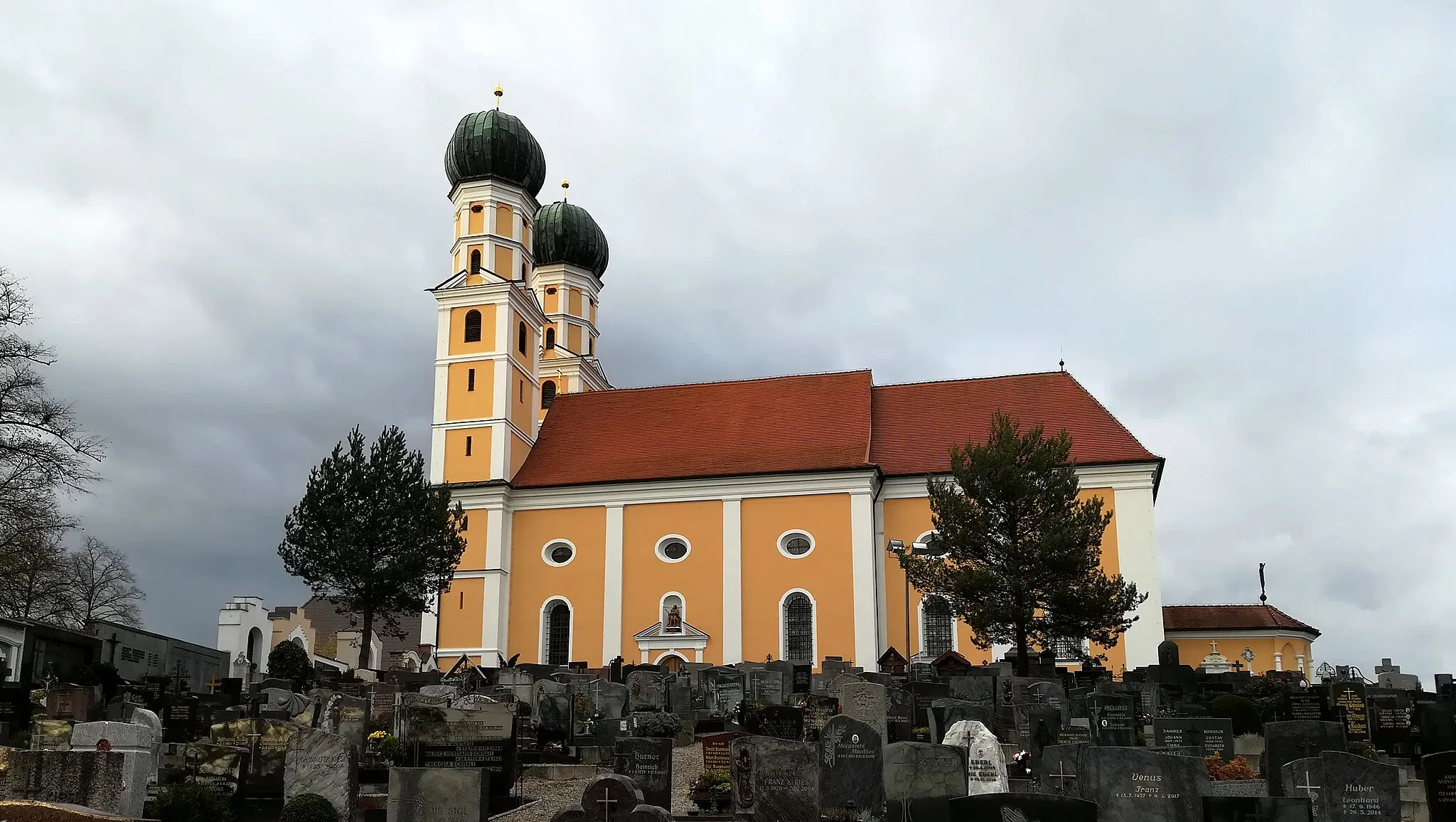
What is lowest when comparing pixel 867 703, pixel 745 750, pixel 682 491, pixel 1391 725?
pixel 745 750

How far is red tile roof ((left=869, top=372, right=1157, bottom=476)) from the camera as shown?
34.5 metres

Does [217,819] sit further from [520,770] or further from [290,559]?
[290,559]

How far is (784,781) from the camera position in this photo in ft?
39.2

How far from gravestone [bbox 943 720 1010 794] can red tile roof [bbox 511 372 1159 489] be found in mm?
22297

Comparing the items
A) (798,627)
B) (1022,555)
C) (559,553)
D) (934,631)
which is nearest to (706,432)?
(559,553)

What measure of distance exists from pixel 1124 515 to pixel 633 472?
13.6 meters

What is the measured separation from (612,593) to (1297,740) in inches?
937

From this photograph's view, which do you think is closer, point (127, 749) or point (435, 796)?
→ point (127, 749)

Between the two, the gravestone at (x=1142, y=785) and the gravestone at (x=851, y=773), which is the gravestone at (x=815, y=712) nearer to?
the gravestone at (x=851, y=773)

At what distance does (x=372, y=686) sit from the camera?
1995cm

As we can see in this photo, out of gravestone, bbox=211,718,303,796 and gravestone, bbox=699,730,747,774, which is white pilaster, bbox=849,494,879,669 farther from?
gravestone, bbox=211,718,303,796

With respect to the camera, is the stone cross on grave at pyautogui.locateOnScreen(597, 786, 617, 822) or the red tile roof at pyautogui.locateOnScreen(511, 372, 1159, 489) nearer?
the stone cross on grave at pyautogui.locateOnScreen(597, 786, 617, 822)

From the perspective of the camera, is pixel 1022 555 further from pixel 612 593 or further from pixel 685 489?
pixel 612 593

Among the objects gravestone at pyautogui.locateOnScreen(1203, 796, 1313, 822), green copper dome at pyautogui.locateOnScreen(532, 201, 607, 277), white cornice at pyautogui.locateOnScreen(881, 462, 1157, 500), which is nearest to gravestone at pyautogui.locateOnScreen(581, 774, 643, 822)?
gravestone at pyautogui.locateOnScreen(1203, 796, 1313, 822)
